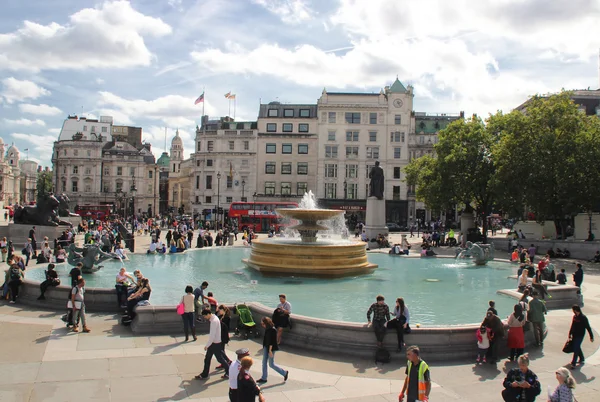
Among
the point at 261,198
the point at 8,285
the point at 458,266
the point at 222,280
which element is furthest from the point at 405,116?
the point at 8,285

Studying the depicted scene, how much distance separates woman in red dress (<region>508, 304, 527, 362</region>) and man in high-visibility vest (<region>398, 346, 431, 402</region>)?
376 cm

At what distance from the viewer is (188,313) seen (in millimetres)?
10562

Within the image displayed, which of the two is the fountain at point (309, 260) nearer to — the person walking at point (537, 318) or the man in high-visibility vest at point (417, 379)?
the person walking at point (537, 318)

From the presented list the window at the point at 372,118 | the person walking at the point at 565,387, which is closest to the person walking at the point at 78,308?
the person walking at the point at 565,387

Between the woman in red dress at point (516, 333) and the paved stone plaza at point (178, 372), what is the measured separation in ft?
1.10

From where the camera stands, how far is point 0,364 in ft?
28.8

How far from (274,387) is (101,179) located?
287ft

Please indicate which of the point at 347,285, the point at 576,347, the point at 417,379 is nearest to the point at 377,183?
the point at 347,285

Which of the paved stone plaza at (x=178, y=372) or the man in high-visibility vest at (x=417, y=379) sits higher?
the man in high-visibility vest at (x=417, y=379)

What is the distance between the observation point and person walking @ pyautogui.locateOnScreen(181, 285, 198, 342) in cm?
1040

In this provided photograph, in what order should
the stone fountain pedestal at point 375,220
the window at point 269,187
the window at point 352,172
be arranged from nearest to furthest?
the stone fountain pedestal at point 375,220 < the window at point 352,172 < the window at point 269,187

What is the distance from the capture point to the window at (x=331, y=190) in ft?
224

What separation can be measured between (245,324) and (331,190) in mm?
57880

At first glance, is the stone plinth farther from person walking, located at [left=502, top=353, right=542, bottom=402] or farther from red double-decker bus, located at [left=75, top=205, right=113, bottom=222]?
person walking, located at [left=502, top=353, right=542, bottom=402]
